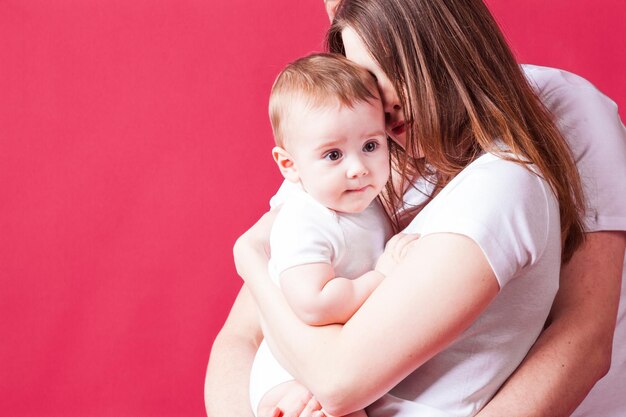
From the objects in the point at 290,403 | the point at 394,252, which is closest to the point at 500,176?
the point at 394,252

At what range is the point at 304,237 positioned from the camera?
1.43 m

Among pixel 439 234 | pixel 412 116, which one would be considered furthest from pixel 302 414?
pixel 412 116

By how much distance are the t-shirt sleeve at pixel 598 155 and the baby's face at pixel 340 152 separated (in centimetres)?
39

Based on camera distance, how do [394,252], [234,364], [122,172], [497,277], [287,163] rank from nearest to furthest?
1. [497,277]
2. [394,252]
3. [287,163]
4. [234,364]
5. [122,172]

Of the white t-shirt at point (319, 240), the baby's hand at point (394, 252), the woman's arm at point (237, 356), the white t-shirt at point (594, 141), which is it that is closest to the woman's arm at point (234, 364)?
the woman's arm at point (237, 356)

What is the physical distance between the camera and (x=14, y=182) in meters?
2.89

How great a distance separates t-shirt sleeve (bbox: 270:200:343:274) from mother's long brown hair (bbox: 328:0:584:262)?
0.71 ft

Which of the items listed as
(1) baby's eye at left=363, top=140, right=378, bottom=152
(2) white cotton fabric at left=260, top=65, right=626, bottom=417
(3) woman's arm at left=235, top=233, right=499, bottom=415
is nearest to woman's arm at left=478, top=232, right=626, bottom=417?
(2) white cotton fabric at left=260, top=65, right=626, bottom=417

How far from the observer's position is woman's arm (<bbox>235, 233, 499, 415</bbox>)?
1.26 metres

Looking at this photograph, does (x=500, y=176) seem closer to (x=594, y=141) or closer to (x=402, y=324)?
(x=402, y=324)

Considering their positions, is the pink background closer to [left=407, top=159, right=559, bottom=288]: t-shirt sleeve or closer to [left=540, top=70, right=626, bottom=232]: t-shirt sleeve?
[left=540, top=70, right=626, bottom=232]: t-shirt sleeve

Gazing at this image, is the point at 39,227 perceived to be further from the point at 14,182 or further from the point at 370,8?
the point at 370,8

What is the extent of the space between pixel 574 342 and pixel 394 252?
37 cm

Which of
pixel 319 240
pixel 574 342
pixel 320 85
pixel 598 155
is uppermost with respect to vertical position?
pixel 320 85
